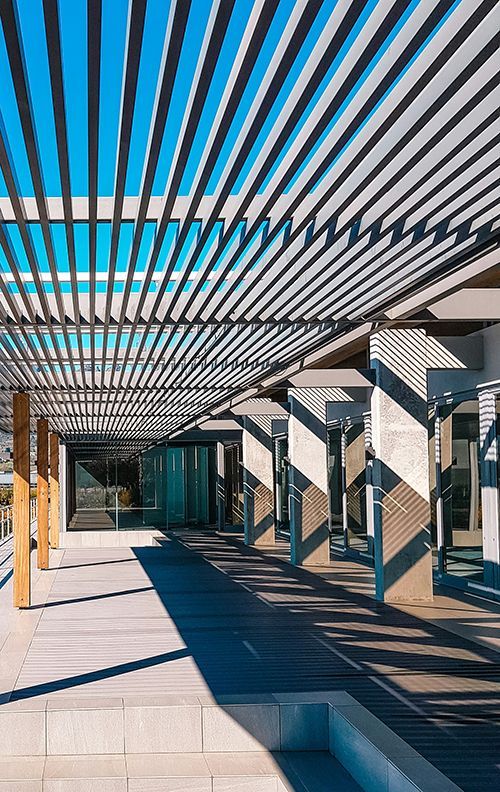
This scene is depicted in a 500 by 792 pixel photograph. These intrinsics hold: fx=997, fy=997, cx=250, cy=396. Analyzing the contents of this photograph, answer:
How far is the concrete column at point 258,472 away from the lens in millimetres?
23047

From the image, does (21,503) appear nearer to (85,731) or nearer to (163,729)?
(85,731)

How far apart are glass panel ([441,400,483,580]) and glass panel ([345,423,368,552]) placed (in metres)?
4.28

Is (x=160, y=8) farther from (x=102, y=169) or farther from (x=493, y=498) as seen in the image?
(x=493, y=498)

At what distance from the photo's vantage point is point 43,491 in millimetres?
18547

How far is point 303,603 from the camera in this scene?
1284cm

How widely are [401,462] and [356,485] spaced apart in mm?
7164

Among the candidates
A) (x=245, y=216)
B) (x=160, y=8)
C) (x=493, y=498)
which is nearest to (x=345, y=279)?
(x=245, y=216)

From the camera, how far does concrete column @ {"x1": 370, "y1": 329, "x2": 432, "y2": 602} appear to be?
39.4ft

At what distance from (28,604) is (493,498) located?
19.8ft

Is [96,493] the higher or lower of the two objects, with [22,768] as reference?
higher

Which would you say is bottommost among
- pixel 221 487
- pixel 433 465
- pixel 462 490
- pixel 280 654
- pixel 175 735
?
pixel 175 735

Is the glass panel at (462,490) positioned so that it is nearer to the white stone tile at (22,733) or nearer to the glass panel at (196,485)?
the white stone tile at (22,733)

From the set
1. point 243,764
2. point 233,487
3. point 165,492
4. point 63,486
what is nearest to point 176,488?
point 165,492

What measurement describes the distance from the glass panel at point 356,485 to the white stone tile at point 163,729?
11.7 meters
